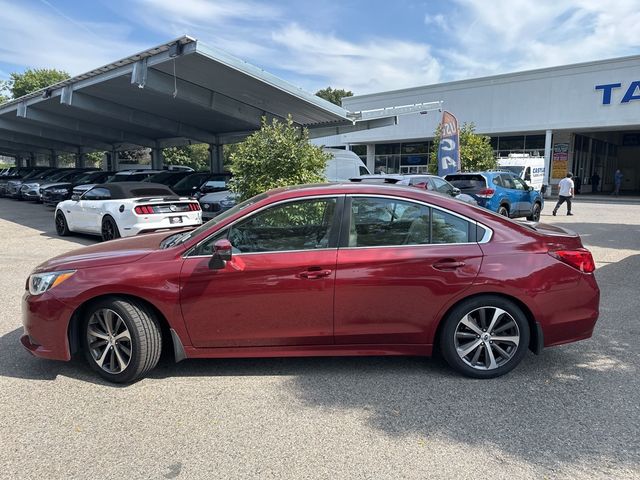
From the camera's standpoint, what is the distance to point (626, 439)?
10.0 feet

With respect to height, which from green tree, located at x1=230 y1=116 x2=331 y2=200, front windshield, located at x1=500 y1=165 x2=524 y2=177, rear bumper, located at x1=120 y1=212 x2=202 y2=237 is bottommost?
rear bumper, located at x1=120 y1=212 x2=202 y2=237

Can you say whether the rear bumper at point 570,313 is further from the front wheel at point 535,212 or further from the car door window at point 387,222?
the front wheel at point 535,212

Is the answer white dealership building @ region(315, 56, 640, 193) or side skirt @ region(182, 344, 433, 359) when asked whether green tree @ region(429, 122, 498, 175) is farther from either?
side skirt @ region(182, 344, 433, 359)

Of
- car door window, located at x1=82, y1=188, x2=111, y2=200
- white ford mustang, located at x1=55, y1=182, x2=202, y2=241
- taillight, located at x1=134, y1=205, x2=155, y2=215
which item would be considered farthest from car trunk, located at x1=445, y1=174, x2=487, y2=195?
car door window, located at x1=82, y1=188, x2=111, y2=200

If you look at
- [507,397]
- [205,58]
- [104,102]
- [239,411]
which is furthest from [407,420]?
[104,102]

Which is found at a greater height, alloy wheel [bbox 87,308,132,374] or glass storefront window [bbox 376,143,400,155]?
glass storefront window [bbox 376,143,400,155]

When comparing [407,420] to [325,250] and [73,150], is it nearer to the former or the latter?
[325,250]

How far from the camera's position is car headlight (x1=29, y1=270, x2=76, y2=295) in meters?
3.82

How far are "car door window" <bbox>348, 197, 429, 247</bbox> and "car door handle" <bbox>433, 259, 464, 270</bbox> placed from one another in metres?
0.22

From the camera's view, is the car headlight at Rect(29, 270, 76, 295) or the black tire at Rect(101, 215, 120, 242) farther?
the black tire at Rect(101, 215, 120, 242)

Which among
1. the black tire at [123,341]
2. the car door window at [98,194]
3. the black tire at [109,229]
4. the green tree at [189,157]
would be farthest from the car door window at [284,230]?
the green tree at [189,157]

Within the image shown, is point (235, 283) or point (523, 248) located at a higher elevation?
point (523, 248)

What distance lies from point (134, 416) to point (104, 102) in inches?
783

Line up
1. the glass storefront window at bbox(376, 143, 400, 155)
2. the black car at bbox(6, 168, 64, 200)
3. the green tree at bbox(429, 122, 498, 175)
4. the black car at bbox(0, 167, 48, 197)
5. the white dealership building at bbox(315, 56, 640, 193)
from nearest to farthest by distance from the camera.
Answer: the green tree at bbox(429, 122, 498, 175), the black car at bbox(6, 168, 64, 200), the black car at bbox(0, 167, 48, 197), the white dealership building at bbox(315, 56, 640, 193), the glass storefront window at bbox(376, 143, 400, 155)
